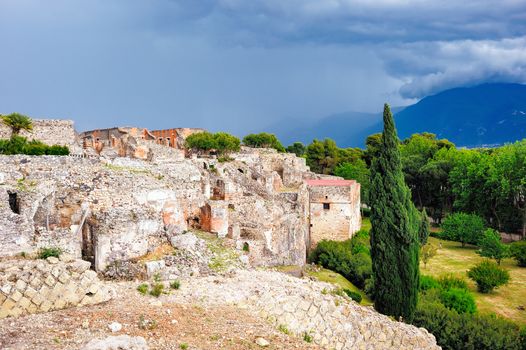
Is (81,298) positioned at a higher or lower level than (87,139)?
lower

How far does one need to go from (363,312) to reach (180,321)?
695cm

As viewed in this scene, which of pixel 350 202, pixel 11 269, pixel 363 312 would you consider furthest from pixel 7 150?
pixel 350 202

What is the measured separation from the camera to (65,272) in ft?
36.3

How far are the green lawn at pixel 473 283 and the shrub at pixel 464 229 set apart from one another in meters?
0.70

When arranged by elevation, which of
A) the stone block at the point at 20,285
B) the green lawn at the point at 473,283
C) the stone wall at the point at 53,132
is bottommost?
the green lawn at the point at 473,283

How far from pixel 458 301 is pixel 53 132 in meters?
26.9

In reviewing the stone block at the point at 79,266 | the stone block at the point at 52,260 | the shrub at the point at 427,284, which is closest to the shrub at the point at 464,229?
the shrub at the point at 427,284

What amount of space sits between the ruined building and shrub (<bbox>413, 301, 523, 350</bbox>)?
736 cm

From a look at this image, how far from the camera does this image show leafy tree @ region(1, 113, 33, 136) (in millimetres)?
28781

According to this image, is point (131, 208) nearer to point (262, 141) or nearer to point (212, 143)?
point (212, 143)

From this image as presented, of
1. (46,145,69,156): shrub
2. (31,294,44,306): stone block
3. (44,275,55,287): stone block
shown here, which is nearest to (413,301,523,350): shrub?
(44,275,55,287): stone block

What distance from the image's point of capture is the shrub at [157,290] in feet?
40.7

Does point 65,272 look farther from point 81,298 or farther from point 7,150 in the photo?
point 7,150

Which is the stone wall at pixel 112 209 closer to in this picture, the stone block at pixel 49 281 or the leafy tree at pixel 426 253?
the stone block at pixel 49 281
